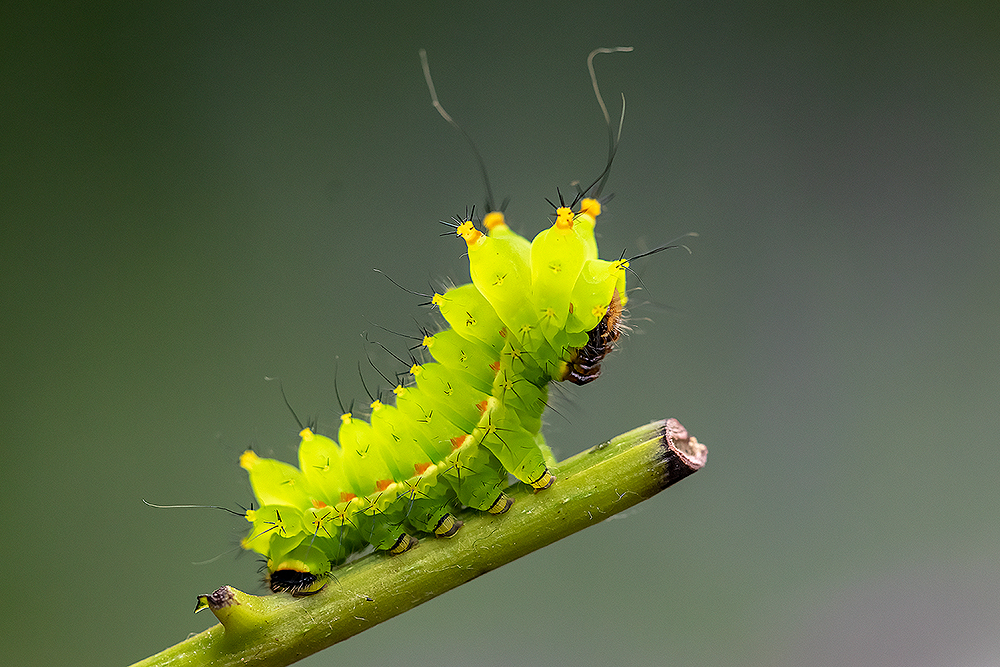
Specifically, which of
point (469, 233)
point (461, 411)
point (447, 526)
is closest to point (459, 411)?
point (461, 411)

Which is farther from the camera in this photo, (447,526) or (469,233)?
(469,233)

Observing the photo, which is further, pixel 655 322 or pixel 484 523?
pixel 655 322

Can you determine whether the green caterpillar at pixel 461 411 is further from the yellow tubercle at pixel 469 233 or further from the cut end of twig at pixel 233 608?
the cut end of twig at pixel 233 608

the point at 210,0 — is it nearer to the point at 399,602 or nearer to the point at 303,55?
the point at 303,55

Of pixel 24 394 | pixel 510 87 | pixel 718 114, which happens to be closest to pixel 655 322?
pixel 718 114

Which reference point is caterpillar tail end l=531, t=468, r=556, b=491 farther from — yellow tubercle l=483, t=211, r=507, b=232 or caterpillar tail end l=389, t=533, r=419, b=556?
yellow tubercle l=483, t=211, r=507, b=232

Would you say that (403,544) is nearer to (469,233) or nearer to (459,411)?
(459,411)

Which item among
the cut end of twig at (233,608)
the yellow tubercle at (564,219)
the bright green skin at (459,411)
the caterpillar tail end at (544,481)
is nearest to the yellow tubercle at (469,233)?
the bright green skin at (459,411)
